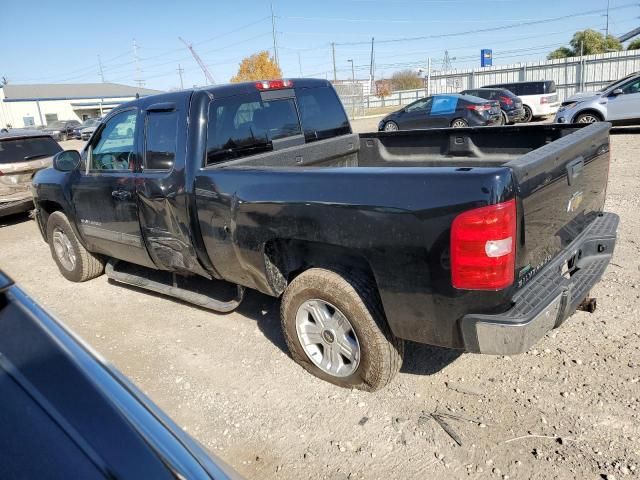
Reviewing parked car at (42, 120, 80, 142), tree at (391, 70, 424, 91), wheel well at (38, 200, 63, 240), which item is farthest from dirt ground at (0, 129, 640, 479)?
tree at (391, 70, 424, 91)

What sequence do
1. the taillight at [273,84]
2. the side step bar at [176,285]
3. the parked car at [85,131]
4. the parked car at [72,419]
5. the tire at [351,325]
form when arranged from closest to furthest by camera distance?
the parked car at [72,419] → the tire at [351,325] → the side step bar at [176,285] → the taillight at [273,84] → the parked car at [85,131]

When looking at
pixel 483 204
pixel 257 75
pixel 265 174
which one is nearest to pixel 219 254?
pixel 265 174

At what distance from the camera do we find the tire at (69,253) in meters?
5.61

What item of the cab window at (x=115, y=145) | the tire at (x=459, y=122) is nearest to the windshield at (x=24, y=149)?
the cab window at (x=115, y=145)

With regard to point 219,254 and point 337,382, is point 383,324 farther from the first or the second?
point 219,254

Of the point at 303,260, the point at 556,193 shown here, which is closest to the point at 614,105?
the point at 556,193

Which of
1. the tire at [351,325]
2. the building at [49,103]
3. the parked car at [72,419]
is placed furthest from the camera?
the building at [49,103]

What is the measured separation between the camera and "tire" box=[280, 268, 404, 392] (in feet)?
9.95

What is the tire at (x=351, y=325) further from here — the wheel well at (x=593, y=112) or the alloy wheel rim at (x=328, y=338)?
the wheel well at (x=593, y=112)

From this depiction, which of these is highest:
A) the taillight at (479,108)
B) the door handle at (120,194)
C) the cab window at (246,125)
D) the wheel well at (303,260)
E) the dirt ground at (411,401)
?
the cab window at (246,125)

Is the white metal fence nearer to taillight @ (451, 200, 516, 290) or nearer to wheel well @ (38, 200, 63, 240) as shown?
wheel well @ (38, 200, 63, 240)

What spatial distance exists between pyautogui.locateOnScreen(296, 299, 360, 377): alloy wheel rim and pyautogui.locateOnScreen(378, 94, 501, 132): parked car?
14.4 m

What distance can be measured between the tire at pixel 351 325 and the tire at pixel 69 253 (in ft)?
10.7

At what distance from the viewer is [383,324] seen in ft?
10.0
